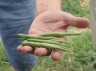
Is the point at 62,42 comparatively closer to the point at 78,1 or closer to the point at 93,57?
the point at 93,57

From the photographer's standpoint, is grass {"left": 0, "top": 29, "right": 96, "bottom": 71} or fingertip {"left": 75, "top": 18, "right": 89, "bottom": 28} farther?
grass {"left": 0, "top": 29, "right": 96, "bottom": 71}

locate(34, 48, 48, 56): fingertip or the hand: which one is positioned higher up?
the hand

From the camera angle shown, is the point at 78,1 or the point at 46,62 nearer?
the point at 46,62

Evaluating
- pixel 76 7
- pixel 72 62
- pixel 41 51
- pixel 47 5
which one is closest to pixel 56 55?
pixel 41 51

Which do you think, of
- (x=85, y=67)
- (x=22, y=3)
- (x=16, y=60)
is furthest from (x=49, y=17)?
(x=85, y=67)

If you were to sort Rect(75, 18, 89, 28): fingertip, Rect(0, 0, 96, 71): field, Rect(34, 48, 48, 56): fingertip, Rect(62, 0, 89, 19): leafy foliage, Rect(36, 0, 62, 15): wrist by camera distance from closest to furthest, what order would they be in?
Rect(34, 48, 48, 56): fingertip → Rect(75, 18, 89, 28): fingertip → Rect(36, 0, 62, 15): wrist → Rect(0, 0, 96, 71): field → Rect(62, 0, 89, 19): leafy foliage

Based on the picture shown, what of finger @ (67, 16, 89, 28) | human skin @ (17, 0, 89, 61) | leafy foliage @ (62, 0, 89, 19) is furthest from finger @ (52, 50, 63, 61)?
leafy foliage @ (62, 0, 89, 19)

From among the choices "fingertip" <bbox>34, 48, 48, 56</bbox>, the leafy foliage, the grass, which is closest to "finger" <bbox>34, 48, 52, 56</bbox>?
"fingertip" <bbox>34, 48, 48, 56</bbox>

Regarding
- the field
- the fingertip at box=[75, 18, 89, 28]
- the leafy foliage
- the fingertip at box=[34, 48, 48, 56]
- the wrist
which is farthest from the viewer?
the leafy foliage

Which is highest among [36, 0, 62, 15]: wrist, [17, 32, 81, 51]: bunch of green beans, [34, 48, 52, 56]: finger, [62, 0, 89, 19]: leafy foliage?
[36, 0, 62, 15]: wrist

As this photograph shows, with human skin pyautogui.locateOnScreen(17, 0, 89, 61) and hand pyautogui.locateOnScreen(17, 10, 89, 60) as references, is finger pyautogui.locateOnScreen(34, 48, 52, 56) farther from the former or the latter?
hand pyautogui.locateOnScreen(17, 10, 89, 60)

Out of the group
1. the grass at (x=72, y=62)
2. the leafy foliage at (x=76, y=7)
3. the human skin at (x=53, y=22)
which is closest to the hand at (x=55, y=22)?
the human skin at (x=53, y=22)

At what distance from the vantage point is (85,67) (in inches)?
109

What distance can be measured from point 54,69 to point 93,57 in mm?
423
